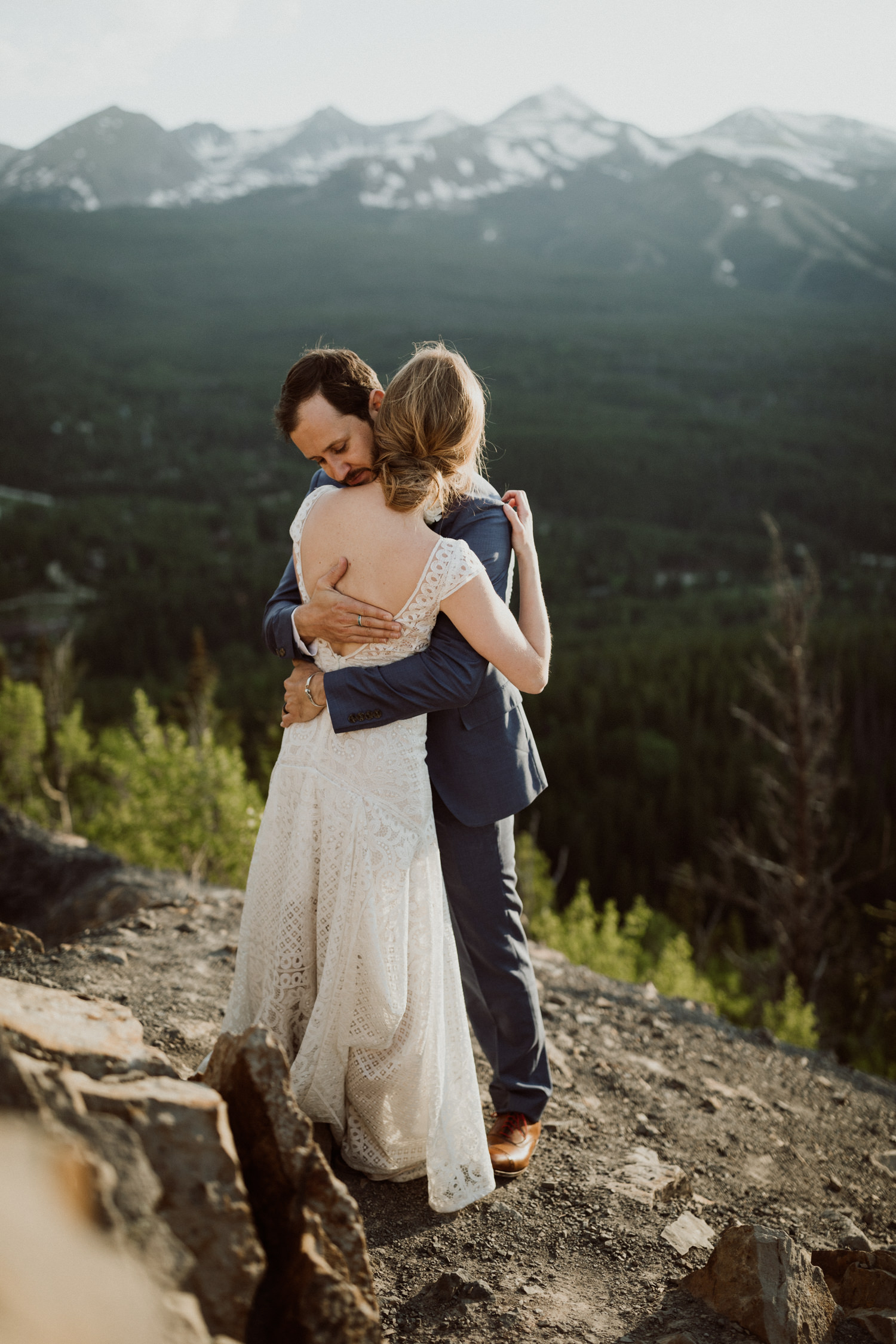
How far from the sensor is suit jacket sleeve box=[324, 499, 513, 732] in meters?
2.69

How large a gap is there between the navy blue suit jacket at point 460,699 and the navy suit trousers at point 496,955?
0.11 metres

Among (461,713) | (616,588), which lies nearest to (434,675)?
(461,713)

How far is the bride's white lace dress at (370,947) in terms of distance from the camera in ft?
9.12

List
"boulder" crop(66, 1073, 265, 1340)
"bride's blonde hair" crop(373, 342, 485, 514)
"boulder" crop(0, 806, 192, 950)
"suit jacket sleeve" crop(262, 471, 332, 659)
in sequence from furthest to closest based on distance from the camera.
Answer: "boulder" crop(0, 806, 192, 950) → "suit jacket sleeve" crop(262, 471, 332, 659) → "bride's blonde hair" crop(373, 342, 485, 514) → "boulder" crop(66, 1073, 265, 1340)

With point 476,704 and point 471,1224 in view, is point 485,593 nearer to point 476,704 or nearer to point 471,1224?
point 476,704

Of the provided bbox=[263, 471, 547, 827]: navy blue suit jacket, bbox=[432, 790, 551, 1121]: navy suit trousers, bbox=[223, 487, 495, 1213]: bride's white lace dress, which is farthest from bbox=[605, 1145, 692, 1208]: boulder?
bbox=[263, 471, 547, 827]: navy blue suit jacket

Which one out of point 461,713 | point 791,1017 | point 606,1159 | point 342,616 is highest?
point 342,616

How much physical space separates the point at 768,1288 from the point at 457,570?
6.98 feet

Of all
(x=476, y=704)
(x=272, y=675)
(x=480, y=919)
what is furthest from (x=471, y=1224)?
(x=272, y=675)

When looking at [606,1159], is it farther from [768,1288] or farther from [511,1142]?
[768,1288]

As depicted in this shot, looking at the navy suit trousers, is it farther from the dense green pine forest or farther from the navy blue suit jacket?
the dense green pine forest

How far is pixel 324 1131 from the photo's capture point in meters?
3.03

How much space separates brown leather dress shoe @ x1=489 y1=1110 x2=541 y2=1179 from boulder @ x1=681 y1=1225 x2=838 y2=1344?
2.21 ft

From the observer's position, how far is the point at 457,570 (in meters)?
2.60
